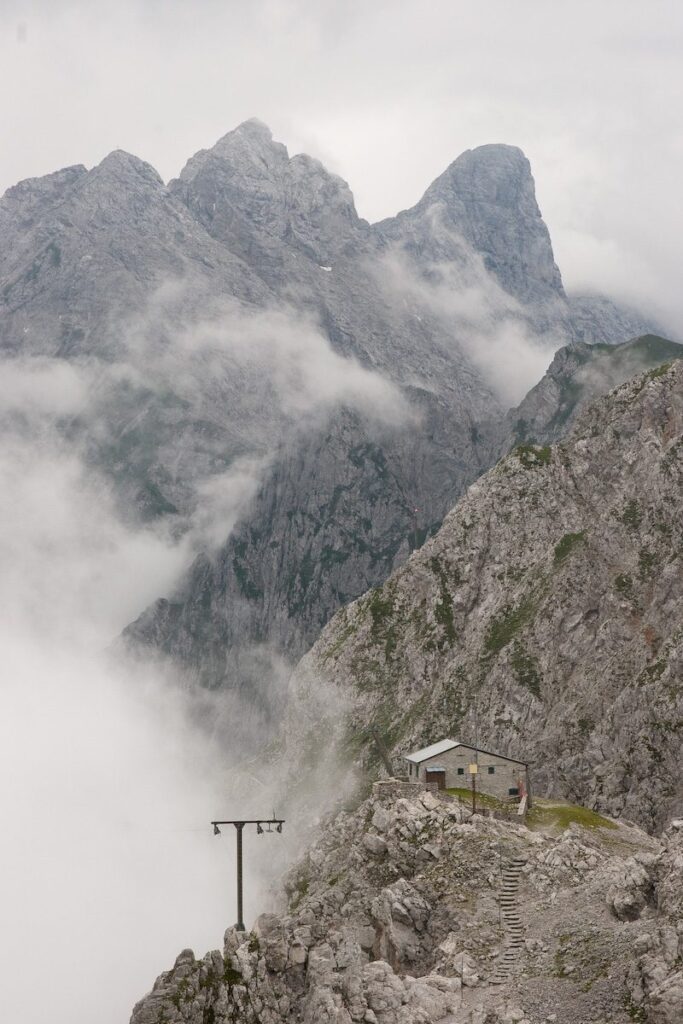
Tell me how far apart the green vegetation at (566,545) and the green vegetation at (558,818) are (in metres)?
78.1

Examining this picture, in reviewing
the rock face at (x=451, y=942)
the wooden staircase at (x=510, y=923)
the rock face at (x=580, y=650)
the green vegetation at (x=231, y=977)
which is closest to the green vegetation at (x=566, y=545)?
the rock face at (x=580, y=650)

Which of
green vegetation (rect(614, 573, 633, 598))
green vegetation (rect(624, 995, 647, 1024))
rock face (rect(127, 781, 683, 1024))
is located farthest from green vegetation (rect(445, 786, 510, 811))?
green vegetation (rect(614, 573, 633, 598))

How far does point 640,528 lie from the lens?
7067 inches

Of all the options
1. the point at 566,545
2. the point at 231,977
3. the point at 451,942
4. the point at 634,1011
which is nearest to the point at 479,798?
the point at 451,942

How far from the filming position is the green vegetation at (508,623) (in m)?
179

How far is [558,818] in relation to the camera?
9812 centimetres

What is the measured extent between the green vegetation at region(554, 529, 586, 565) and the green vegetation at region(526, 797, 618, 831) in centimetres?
7810

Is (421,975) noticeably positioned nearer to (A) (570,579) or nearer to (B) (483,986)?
(B) (483,986)

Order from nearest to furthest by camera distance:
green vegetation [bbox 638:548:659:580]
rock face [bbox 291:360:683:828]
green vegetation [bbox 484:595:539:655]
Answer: rock face [bbox 291:360:683:828] → green vegetation [bbox 638:548:659:580] → green vegetation [bbox 484:595:539:655]

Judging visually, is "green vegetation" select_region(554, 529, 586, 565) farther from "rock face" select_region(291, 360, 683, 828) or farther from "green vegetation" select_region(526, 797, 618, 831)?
"green vegetation" select_region(526, 797, 618, 831)

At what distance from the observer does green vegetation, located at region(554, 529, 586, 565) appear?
185m

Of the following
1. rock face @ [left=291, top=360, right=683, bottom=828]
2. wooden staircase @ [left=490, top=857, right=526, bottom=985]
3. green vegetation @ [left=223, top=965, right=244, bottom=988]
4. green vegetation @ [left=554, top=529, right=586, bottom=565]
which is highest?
green vegetation @ [left=554, top=529, right=586, bottom=565]

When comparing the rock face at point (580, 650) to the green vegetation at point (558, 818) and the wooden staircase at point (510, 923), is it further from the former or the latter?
the wooden staircase at point (510, 923)

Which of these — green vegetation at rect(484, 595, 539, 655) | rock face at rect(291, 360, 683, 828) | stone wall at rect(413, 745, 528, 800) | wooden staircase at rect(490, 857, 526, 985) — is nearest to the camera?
wooden staircase at rect(490, 857, 526, 985)
